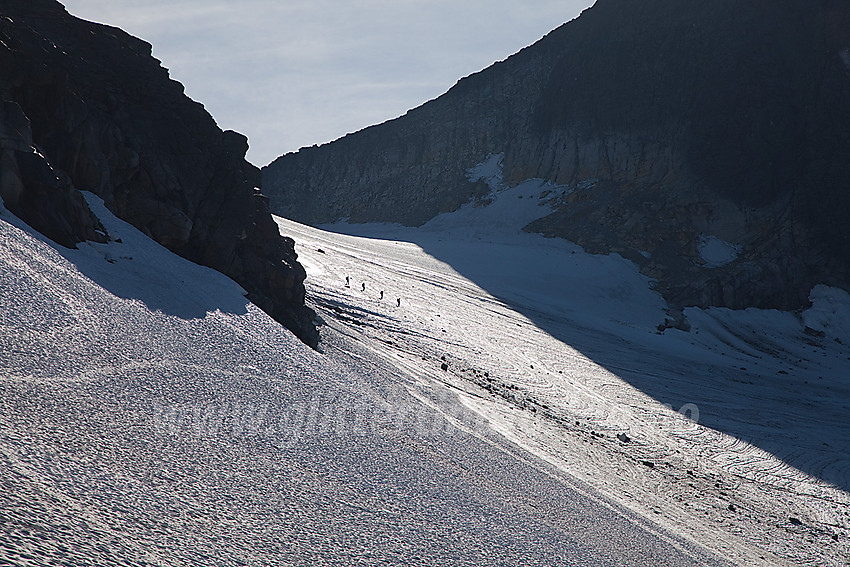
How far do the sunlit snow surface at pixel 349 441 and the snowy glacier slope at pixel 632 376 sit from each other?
10 centimetres

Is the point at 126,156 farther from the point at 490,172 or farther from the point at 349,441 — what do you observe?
the point at 490,172

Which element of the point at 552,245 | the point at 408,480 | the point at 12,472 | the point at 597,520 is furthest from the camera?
the point at 552,245

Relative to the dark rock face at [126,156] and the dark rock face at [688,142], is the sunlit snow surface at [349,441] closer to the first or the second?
the dark rock face at [126,156]

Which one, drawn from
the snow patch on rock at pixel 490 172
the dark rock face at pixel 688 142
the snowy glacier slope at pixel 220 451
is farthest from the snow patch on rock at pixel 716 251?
the snowy glacier slope at pixel 220 451

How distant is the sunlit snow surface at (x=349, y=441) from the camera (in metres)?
5.31

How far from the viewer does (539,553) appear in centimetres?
664

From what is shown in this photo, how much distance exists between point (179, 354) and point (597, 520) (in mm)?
5581

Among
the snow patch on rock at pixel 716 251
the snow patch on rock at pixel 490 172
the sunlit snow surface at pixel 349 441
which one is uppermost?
the snow patch on rock at pixel 490 172

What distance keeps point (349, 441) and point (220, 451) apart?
1840 mm

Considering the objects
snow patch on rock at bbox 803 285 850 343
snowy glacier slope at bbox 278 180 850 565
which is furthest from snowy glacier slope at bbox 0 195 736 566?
snow patch on rock at bbox 803 285 850 343

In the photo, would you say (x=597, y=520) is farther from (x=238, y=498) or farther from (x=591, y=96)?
(x=591, y=96)

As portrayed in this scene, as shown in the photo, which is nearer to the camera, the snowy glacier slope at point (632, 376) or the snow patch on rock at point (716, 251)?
the snowy glacier slope at point (632, 376)

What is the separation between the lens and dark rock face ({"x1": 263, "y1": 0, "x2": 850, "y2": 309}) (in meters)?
38.5

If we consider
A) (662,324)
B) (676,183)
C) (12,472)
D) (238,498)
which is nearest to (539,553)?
(238,498)
